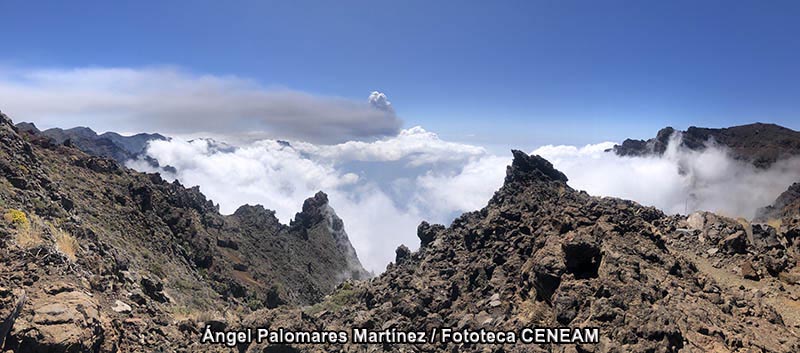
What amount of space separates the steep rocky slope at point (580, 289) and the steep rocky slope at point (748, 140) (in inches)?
4535

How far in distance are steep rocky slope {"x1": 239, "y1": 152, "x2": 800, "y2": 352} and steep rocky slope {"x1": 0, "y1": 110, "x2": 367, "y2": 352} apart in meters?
5.68

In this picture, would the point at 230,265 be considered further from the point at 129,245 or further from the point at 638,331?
the point at 638,331

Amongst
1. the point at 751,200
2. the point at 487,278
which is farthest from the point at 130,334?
the point at 751,200

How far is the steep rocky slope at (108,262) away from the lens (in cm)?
1695

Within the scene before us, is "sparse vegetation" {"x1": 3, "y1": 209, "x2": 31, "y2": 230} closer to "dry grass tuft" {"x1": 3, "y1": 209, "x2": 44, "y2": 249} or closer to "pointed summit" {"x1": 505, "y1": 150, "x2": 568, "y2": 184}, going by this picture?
"dry grass tuft" {"x1": 3, "y1": 209, "x2": 44, "y2": 249}

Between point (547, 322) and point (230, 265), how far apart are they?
178 ft

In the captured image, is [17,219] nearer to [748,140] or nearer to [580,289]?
[580,289]

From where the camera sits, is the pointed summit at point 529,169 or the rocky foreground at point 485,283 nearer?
the rocky foreground at point 485,283

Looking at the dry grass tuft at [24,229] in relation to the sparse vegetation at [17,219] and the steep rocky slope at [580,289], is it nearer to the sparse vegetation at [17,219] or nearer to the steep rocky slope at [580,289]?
the sparse vegetation at [17,219]

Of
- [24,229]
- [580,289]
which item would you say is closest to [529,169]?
[580,289]

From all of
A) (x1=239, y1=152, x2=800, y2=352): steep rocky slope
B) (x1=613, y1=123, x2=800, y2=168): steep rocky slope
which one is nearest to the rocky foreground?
(x1=239, y1=152, x2=800, y2=352): steep rocky slope

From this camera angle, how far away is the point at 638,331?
50.2ft

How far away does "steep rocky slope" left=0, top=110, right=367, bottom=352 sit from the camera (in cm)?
1695

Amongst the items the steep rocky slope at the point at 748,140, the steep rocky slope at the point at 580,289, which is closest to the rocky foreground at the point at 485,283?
the steep rocky slope at the point at 580,289
